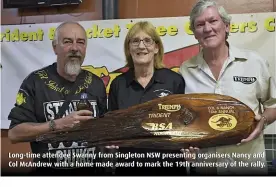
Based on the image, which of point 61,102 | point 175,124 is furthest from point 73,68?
point 175,124

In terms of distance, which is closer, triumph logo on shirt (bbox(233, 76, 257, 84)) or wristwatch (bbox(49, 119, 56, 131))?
triumph logo on shirt (bbox(233, 76, 257, 84))

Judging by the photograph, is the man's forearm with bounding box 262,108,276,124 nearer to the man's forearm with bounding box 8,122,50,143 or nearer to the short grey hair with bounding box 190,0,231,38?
the short grey hair with bounding box 190,0,231,38

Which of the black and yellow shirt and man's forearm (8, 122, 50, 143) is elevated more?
the black and yellow shirt

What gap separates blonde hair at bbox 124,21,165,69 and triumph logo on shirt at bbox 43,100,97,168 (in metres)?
0.28

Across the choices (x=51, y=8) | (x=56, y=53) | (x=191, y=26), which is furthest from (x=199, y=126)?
(x=51, y=8)

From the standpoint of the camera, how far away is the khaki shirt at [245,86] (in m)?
1.63

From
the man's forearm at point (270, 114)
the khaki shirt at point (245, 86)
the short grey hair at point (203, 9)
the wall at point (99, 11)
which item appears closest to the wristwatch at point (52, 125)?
the wall at point (99, 11)

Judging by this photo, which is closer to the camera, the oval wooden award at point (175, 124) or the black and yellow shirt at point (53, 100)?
the oval wooden award at point (175, 124)

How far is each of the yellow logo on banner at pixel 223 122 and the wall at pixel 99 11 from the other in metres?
0.50

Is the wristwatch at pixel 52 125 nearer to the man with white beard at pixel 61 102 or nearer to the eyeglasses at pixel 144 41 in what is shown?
the man with white beard at pixel 61 102

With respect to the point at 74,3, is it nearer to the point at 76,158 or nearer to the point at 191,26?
the point at 191,26

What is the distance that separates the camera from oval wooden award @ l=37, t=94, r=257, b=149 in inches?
63.9

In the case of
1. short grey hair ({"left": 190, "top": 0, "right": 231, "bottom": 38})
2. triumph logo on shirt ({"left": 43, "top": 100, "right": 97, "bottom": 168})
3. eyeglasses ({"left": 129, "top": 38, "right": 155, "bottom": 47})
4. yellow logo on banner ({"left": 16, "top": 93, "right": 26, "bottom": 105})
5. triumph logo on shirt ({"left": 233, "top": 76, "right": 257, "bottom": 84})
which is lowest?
triumph logo on shirt ({"left": 43, "top": 100, "right": 97, "bottom": 168})

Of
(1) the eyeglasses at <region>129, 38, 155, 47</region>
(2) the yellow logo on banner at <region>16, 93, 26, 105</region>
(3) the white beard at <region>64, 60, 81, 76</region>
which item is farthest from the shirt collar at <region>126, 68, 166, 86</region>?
(2) the yellow logo on banner at <region>16, 93, 26, 105</region>
